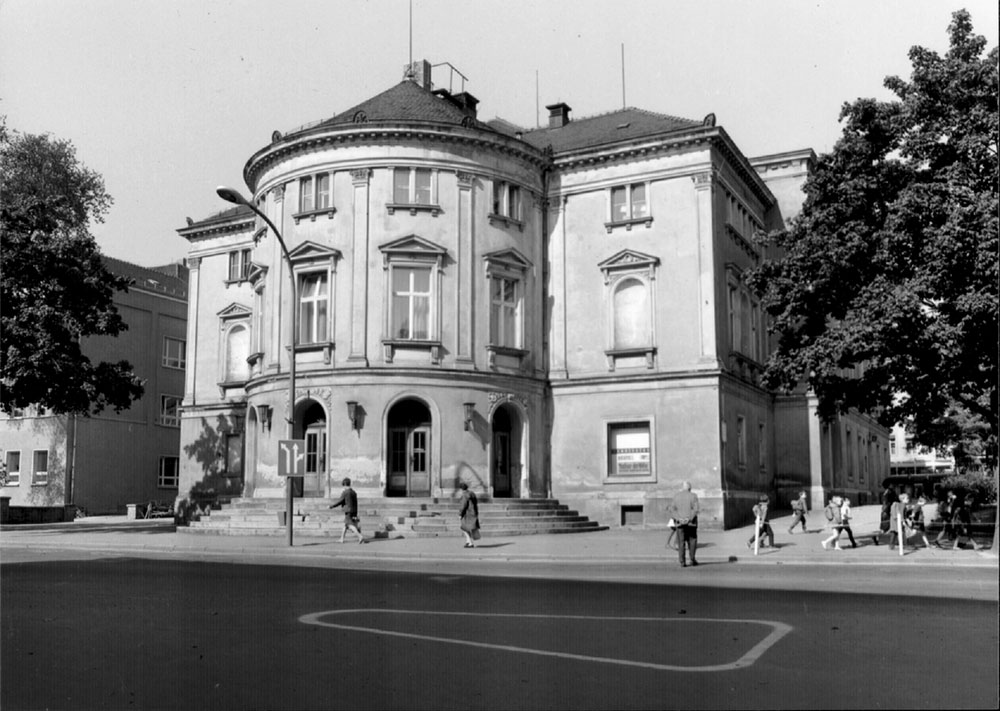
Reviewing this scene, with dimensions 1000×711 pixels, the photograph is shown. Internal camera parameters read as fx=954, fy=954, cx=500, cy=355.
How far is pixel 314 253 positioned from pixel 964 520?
96.5ft

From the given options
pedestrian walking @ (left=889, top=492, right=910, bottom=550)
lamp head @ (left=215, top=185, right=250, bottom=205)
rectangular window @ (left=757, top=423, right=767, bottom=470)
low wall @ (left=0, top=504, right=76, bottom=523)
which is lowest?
low wall @ (left=0, top=504, right=76, bottom=523)

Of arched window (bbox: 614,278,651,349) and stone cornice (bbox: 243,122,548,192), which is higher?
stone cornice (bbox: 243,122,548,192)

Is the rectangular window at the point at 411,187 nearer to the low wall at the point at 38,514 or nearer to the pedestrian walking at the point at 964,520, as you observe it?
the low wall at the point at 38,514

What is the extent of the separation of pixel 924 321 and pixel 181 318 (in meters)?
52.2

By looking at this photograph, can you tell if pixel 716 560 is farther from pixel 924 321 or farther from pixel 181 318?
pixel 181 318

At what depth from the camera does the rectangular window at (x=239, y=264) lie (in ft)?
139

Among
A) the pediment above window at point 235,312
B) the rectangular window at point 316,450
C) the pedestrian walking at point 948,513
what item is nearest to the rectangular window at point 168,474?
the pediment above window at point 235,312

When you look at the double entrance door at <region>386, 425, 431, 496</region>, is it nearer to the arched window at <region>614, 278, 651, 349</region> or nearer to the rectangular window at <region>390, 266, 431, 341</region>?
the rectangular window at <region>390, 266, 431, 341</region>

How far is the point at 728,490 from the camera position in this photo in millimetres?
31844

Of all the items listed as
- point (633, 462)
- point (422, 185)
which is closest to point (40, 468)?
point (422, 185)

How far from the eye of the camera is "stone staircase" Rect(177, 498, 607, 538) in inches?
1101

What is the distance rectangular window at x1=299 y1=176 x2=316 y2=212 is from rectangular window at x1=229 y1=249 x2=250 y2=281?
10425mm

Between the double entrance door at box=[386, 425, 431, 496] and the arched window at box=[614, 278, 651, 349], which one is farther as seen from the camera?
the arched window at box=[614, 278, 651, 349]

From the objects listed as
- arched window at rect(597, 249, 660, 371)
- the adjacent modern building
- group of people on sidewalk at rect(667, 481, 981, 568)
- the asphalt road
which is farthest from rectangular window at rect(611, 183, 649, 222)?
the adjacent modern building
